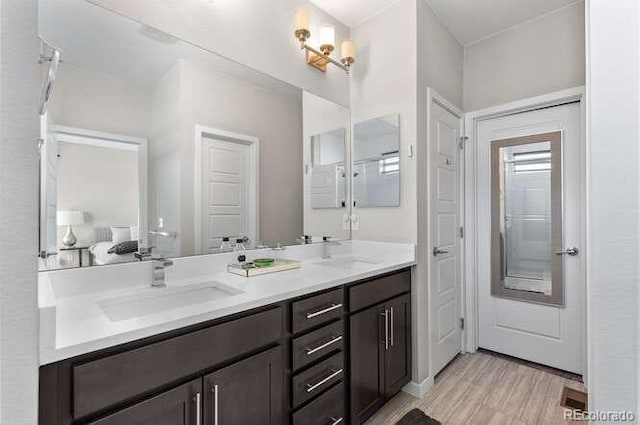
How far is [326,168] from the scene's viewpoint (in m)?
2.38

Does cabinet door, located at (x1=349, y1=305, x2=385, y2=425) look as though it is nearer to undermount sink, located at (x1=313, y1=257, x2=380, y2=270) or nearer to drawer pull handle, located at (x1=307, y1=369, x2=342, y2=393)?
drawer pull handle, located at (x1=307, y1=369, x2=342, y2=393)

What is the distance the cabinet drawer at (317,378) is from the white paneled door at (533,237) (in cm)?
182

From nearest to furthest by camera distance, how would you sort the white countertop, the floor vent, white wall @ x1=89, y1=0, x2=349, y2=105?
the white countertop < white wall @ x1=89, y1=0, x2=349, y2=105 < the floor vent

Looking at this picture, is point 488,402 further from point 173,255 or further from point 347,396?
Result: point 173,255

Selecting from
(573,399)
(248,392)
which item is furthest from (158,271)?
(573,399)

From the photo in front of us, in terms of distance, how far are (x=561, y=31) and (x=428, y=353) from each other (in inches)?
103

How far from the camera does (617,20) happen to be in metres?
0.92

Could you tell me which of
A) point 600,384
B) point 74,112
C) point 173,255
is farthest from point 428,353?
point 74,112

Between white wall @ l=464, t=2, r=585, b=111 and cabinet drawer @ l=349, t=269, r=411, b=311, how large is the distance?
69.6 inches

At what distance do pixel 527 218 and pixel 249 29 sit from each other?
2526mm

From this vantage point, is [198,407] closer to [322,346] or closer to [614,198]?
[322,346]

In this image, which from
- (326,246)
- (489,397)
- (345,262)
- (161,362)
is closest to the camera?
(161,362)

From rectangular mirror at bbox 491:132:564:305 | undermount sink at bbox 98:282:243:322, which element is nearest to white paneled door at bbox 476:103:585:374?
rectangular mirror at bbox 491:132:564:305

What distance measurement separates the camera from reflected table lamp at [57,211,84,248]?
123cm
